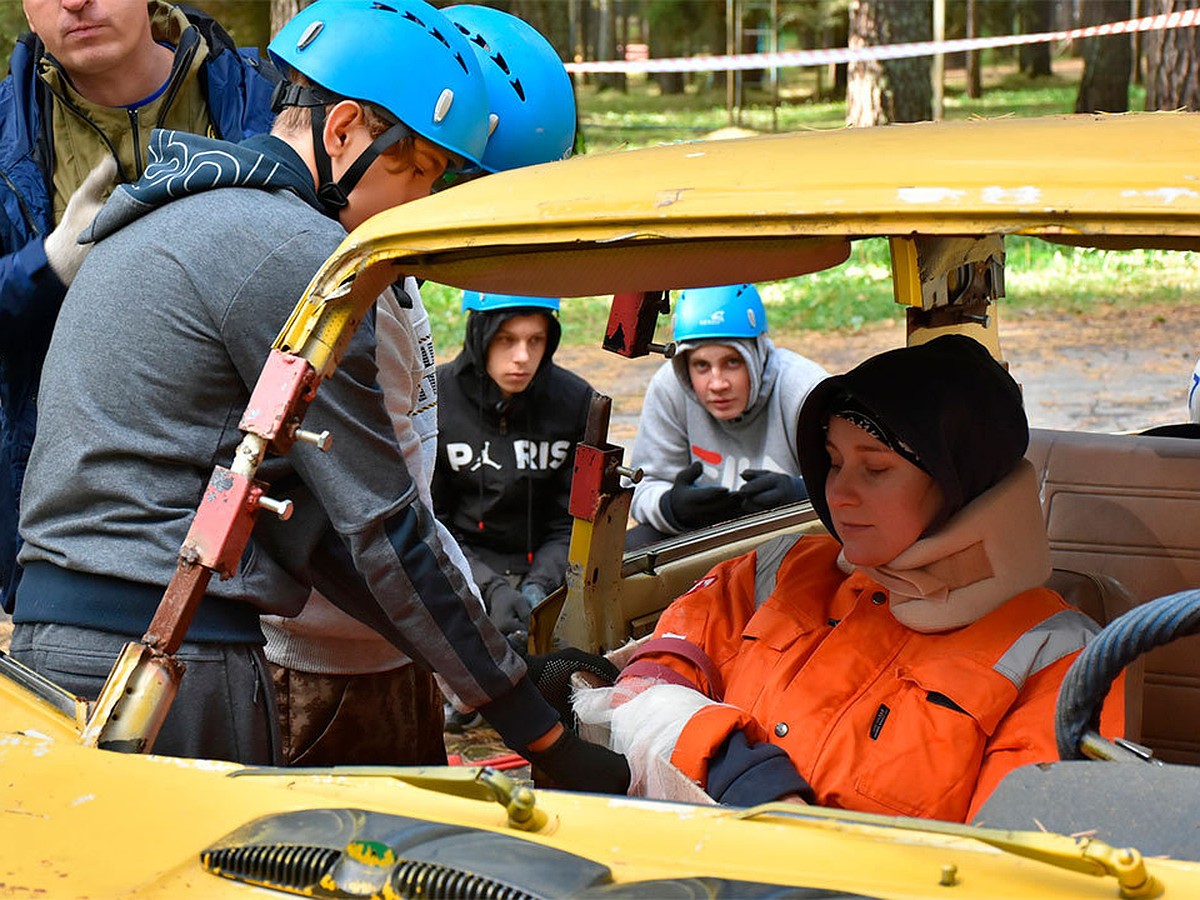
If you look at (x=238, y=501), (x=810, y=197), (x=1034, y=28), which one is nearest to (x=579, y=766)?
(x=238, y=501)

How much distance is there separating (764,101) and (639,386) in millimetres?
22948

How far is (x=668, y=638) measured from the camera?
9.80 ft

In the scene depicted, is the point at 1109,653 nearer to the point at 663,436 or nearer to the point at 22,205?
the point at 22,205

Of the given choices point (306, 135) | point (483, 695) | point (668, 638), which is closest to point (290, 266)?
point (306, 135)

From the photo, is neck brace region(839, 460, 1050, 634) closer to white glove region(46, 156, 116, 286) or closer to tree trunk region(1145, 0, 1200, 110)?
white glove region(46, 156, 116, 286)

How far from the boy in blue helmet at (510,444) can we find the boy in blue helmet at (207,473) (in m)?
2.91

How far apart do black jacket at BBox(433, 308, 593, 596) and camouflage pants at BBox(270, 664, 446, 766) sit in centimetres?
206

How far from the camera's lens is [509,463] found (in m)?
5.57

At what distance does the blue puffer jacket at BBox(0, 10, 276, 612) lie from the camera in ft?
11.3

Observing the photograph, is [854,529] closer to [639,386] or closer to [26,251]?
[26,251]

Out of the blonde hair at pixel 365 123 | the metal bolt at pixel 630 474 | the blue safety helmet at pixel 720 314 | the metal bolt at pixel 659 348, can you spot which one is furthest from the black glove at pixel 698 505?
the blonde hair at pixel 365 123

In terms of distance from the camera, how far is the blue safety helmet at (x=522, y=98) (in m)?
3.51

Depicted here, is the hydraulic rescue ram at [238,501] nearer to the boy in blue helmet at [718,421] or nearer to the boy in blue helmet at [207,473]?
the boy in blue helmet at [207,473]

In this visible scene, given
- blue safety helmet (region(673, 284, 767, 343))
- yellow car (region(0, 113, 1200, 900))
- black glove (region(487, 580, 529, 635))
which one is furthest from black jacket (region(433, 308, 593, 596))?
yellow car (region(0, 113, 1200, 900))
